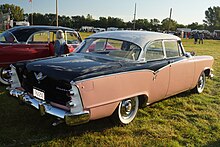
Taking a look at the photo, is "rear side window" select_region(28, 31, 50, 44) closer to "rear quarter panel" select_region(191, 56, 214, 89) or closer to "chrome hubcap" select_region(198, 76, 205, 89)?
"rear quarter panel" select_region(191, 56, 214, 89)

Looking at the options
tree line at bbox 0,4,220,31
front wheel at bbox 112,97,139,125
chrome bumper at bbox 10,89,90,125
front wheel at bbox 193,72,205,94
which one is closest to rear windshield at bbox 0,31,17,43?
chrome bumper at bbox 10,89,90,125

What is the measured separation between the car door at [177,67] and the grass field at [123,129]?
478 millimetres

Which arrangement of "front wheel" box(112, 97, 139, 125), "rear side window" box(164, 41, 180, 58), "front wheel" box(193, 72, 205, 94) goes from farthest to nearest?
"front wheel" box(193, 72, 205, 94), "rear side window" box(164, 41, 180, 58), "front wheel" box(112, 97, 139, 125)

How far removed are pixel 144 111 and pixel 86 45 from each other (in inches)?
67.8

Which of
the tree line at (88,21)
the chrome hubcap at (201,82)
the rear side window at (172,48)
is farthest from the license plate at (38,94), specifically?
the tree line at (88,21)

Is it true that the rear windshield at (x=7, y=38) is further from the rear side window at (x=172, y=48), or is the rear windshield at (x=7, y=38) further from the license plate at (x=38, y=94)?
the rear side window at (x=172, y=48)

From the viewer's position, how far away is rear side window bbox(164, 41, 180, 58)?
196 inches

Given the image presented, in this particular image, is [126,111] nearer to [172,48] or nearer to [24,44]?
[172,48]

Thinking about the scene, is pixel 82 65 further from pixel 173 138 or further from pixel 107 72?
pixel 173 138

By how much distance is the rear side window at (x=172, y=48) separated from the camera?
4977 millimetres

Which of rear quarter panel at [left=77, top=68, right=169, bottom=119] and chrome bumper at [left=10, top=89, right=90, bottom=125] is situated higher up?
rear quarter panel at [left=77, top=68, right=169, bottom=119]

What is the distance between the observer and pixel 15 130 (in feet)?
12.5

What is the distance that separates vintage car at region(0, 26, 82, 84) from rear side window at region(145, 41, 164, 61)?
10.5ft

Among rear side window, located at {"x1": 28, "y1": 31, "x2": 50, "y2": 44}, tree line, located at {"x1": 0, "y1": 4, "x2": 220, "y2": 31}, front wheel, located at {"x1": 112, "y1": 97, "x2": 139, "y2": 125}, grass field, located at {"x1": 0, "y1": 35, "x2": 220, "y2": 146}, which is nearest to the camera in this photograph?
grass field, located at {"x1": 0, "y1": 35, "x2": 220, "y2": 146}
